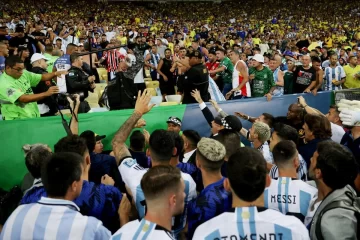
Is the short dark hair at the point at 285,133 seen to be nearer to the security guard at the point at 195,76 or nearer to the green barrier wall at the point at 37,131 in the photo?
the green barrier wall at the point at 37,131

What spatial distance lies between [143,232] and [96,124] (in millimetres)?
3479

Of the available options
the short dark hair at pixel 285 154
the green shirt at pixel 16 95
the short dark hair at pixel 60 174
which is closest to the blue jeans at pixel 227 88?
the green shirt at pixel 16 95

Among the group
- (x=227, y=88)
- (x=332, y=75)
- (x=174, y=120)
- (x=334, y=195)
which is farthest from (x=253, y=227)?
(x=332, y=75)

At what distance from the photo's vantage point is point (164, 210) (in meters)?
2.00

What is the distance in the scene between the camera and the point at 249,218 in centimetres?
198

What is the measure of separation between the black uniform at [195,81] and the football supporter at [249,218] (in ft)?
13.6

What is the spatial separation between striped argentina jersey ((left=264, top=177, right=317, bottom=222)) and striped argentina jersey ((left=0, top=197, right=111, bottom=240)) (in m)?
1.15

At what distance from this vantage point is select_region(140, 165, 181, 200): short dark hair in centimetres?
203

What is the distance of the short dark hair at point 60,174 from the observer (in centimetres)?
219

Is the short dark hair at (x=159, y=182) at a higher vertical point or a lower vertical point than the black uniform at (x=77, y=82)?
lower

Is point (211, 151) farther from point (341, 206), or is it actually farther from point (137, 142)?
point (137, 142)

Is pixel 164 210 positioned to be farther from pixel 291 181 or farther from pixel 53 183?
pixel 291 181

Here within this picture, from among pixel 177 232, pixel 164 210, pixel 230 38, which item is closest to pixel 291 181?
pixel 177 232

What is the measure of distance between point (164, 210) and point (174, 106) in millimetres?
3730
